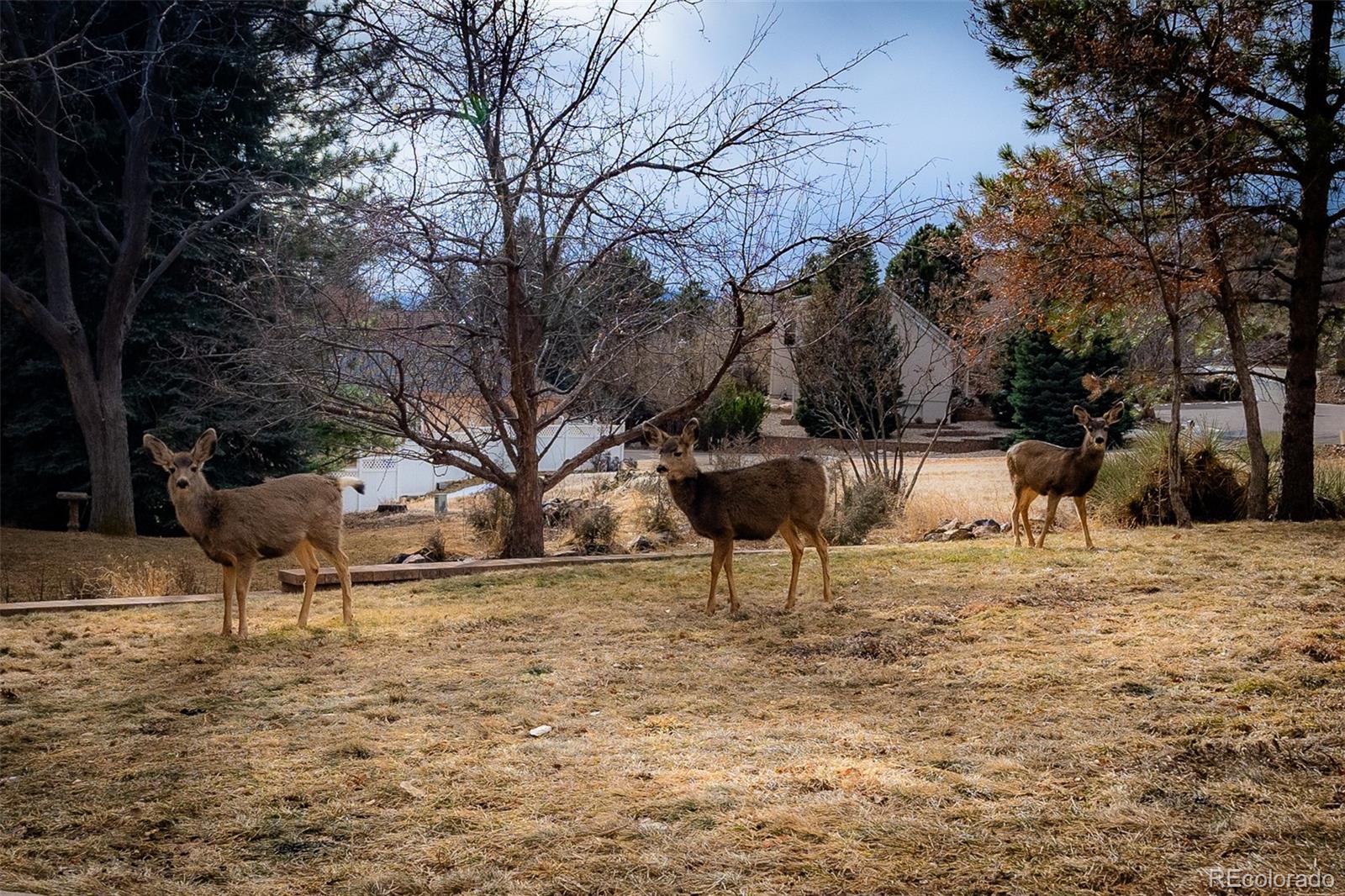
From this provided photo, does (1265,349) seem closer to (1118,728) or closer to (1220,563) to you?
(1220,563)

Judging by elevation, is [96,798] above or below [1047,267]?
below

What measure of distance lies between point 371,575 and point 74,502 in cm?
976

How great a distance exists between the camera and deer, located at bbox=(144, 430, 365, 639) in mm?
5945

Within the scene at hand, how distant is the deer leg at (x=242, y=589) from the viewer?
6082mm

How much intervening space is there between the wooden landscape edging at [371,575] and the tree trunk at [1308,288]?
229 inches

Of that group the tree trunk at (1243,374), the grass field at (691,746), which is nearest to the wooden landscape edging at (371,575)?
the grass field at (691,746)

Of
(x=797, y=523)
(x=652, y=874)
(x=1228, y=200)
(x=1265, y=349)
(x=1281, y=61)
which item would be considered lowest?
(x=652, y=874)

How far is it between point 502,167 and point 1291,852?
7696 mm

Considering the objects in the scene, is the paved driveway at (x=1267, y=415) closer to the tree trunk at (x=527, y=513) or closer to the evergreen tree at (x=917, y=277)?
the evergreen tree at (x=917, y=277)

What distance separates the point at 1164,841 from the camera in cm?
296

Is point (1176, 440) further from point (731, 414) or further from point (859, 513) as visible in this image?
point (731, 414)

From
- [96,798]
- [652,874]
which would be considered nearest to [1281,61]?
[652,874]

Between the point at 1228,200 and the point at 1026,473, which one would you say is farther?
the point at 1228,200

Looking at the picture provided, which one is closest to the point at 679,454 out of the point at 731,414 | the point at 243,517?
the point at 243,517
